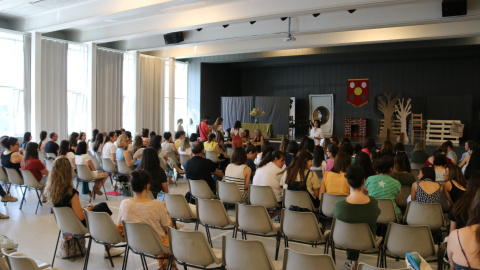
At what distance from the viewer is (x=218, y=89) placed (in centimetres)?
2128

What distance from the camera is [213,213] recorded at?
16.7 ft

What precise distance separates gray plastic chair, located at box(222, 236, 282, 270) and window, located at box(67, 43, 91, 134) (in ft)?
40.5

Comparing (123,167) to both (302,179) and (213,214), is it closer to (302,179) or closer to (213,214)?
(213,214)

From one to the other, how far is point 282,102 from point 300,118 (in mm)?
2545

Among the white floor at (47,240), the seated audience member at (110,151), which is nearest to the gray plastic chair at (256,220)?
the white floor at (47,240)

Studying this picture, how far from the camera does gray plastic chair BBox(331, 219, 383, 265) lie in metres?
4.14

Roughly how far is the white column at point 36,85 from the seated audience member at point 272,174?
9188mm

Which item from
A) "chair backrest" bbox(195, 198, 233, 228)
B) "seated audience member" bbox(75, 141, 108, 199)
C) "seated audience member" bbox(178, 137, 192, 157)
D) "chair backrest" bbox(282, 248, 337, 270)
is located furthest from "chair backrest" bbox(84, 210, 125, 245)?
"seated audience member" bbox(178, 137, 192, 157)

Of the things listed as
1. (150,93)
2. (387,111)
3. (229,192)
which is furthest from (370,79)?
(229,192)

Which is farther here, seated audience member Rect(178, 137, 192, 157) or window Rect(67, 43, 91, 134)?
window Rect(67, 43, 91, 134)

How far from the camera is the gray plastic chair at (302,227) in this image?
4.45 meters

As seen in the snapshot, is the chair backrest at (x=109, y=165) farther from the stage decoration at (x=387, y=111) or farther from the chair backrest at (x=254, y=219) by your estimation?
the stage decoration at (x=387, y=111)

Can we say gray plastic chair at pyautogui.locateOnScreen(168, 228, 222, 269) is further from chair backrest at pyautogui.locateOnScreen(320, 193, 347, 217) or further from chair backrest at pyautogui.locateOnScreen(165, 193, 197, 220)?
chair backrest at pyautogui.locateOnScreen(320, 193, 347, 217)

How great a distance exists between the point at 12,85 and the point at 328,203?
1097 centimetres
